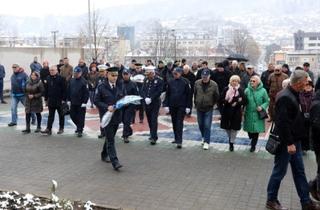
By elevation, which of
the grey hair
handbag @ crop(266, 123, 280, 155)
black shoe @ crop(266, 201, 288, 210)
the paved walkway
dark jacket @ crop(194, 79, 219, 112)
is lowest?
the paved walkway

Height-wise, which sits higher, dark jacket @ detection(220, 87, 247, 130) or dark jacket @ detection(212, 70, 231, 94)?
dark jacket @ detection(212, 70, 231, 94)

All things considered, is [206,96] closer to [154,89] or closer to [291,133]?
[154,89]

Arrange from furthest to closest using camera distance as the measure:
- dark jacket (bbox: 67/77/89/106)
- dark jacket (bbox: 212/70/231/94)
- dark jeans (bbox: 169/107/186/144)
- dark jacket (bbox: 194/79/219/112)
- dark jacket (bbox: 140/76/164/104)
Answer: dark jacket (bbox: 212/70/231/94), dark jacket (bbox: 67/77/89/106), dark jacket (bbox: 140/76/164/104), dark jeans (bbox: 169/107/186/144), dark jacket (bbox: 194/79/219/112)

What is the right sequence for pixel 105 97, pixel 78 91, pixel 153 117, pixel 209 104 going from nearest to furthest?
1. pixel 105 97
2. pixel 209 104
3. pixel 153 117
4. pixel 78 91

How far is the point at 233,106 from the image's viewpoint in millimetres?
9883

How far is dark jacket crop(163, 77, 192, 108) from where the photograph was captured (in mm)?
10453

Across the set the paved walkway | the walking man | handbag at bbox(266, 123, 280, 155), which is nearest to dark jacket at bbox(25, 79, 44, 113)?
the paved walkway

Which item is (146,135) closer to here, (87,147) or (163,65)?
(87,147)

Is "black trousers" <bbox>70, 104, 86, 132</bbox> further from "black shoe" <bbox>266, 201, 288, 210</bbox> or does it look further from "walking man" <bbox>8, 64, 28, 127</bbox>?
"black shoe" <bbox>266, 201, 288, 210</bbox>

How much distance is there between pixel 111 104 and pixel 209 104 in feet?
8.64

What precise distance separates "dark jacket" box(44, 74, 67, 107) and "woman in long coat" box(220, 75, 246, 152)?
4.37 metres

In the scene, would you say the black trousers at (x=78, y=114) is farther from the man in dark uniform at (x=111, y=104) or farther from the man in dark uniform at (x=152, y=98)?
Answer: the man in dark uniform at (x=111, y=104)

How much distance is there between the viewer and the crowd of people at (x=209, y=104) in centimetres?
611

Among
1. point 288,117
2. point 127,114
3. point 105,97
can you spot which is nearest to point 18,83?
point 127,114
